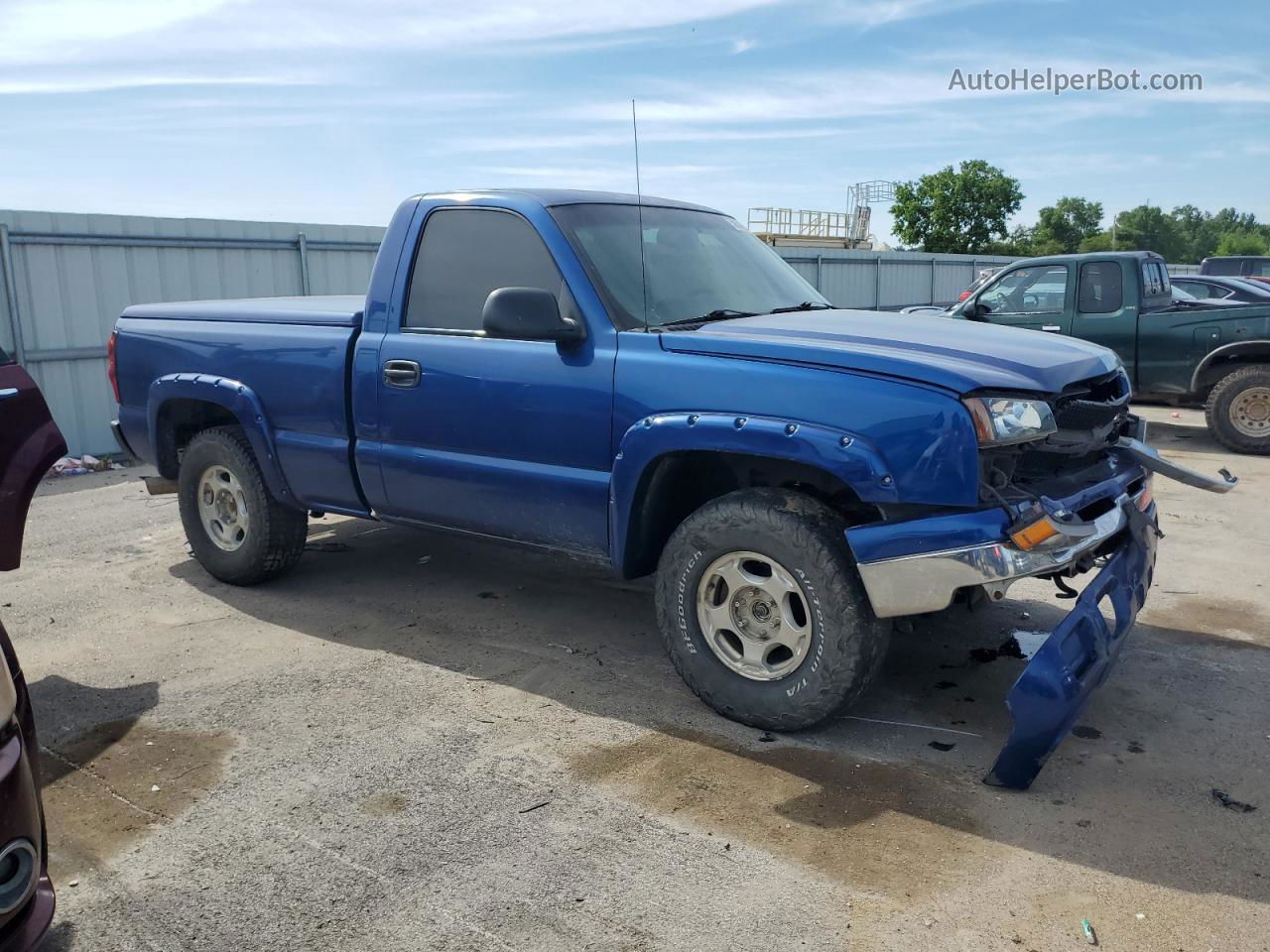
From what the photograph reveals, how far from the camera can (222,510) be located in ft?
19.6

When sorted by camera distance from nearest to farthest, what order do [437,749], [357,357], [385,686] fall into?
[437,749] < [385,686] < [357,357]

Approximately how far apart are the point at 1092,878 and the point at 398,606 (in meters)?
3.60

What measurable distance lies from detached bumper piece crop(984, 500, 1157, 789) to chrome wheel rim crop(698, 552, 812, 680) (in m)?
0.74

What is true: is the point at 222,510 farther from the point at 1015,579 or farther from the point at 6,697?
the point at 1015,579

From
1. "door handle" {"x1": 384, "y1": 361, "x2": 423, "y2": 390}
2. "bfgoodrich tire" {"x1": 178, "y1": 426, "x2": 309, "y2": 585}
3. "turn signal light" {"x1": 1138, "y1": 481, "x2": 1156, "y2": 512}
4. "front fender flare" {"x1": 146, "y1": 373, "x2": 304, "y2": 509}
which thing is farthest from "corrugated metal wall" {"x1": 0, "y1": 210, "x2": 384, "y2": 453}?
"turn signal light" {"x1": 1138, "y1": 481, "x2": 1156, "y2": 512}

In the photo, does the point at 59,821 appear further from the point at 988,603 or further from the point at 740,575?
the point at 988,603

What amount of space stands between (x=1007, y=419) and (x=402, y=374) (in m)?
2.61

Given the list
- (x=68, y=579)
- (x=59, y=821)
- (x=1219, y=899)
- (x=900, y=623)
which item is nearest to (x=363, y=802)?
(x=59, y=821)

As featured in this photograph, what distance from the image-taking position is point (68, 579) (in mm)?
6211

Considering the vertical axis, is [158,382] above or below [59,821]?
above

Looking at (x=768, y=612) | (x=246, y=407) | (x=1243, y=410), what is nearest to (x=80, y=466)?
(x=246, y=407)

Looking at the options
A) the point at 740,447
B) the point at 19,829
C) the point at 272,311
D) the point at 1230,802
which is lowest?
the point at 1230,802

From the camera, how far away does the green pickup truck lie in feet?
32.8

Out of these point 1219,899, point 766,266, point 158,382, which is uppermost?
point 766,266
